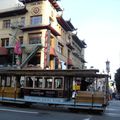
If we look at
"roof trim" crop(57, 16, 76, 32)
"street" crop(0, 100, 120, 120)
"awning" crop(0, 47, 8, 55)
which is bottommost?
"street" crop(0, 100, 120, 120)

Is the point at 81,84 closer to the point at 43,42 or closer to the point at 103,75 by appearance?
the point at 103,75

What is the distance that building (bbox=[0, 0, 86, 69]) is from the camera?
4322 cm

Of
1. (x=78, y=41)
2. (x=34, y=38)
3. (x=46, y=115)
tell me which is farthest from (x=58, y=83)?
(x=78, y=41)

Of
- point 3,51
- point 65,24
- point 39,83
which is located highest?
point 65,24

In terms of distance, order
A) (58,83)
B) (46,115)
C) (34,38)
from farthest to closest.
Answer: (34,38), (58,83), (46,115)

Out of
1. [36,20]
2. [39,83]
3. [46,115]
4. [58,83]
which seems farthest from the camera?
[36,20]

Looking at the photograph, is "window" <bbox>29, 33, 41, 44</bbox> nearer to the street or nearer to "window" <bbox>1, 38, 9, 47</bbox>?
"window" <bbox>1, 38, 9, 47</bbox>

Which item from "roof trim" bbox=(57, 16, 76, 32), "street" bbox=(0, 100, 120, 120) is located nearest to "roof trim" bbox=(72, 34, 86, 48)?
"roof trim" bbox=(57, 16, 76, 32)

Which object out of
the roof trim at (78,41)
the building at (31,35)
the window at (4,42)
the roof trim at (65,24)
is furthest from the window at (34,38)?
the roof trim at (78,41)

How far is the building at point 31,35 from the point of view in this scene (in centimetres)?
4322

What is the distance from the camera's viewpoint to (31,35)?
45250 millimetres

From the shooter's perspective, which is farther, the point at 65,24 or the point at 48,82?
the point at 65,24

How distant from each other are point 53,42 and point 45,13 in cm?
487

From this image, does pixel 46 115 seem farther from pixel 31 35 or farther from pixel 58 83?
pixel 31 35
